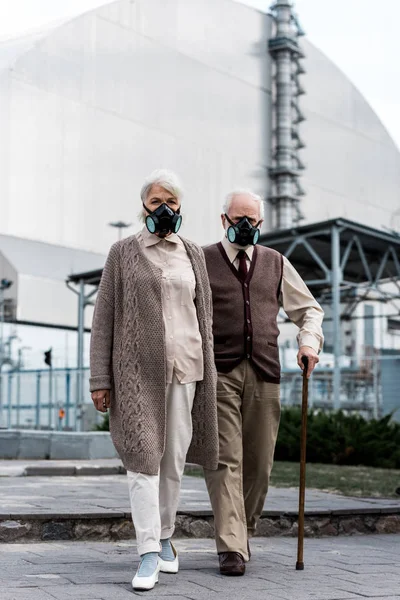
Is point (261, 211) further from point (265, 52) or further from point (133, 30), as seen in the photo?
point (265, 52)

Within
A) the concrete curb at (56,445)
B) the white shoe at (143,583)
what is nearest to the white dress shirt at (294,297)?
the white shoe at (143,583)

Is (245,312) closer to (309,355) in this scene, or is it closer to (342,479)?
(309,355)

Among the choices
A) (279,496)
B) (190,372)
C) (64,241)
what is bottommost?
(279,496)

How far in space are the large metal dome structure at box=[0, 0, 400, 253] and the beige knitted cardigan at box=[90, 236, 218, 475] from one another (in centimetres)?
2433

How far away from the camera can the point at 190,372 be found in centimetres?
449

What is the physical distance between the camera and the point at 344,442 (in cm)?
1247

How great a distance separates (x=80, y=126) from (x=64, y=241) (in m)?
3.52

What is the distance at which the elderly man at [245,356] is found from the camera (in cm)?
470

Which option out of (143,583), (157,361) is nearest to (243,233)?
(157,361)

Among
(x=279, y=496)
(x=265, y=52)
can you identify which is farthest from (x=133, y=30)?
(x=279, y=496)

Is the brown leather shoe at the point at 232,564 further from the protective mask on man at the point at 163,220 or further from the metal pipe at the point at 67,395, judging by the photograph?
the metal pipe at the point at 67,395

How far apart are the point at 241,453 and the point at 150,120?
2839 cm

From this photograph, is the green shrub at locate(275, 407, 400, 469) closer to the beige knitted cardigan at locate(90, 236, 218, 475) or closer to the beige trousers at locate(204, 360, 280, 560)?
the beige trousers at locate(204, 360, 280, 560)

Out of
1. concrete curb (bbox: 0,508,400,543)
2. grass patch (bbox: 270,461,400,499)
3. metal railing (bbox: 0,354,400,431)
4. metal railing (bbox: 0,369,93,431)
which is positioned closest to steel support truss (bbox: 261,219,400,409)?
metal railing (bbox: 0,354,400,431)
